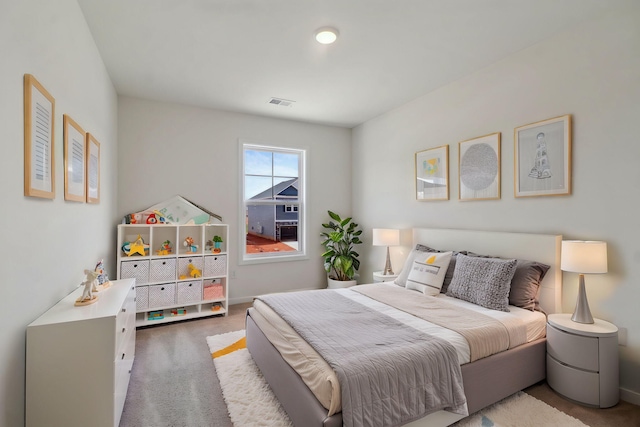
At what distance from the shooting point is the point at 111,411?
160 cm

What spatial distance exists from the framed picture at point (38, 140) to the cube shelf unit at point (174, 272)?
6.29ft

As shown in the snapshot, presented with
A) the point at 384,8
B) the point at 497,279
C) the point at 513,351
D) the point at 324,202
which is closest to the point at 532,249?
the point at 497,279

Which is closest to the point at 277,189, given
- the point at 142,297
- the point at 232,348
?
the point at 142,297

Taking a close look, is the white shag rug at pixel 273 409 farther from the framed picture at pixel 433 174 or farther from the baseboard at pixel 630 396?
the framed picture at pixel 433 174

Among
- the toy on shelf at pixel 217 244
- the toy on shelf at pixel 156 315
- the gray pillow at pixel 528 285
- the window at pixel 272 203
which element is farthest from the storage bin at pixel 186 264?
the gray pillow at pixel 528 285

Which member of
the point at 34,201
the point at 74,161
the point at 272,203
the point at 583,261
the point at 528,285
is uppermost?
the point at 74,161

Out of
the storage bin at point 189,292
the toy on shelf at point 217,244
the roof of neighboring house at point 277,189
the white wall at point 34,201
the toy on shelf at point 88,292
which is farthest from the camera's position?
the roof of neighboring house at point 277,189

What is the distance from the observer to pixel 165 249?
3723 millimetres

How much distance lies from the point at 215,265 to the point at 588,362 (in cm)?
362

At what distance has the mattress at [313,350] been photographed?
4.99 feet

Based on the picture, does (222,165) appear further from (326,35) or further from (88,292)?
(88,292)

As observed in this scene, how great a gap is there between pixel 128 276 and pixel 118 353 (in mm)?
1819

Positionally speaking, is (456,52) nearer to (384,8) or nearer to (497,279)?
(384,8)

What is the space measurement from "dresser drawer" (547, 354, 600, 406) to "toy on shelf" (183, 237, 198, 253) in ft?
12.2
